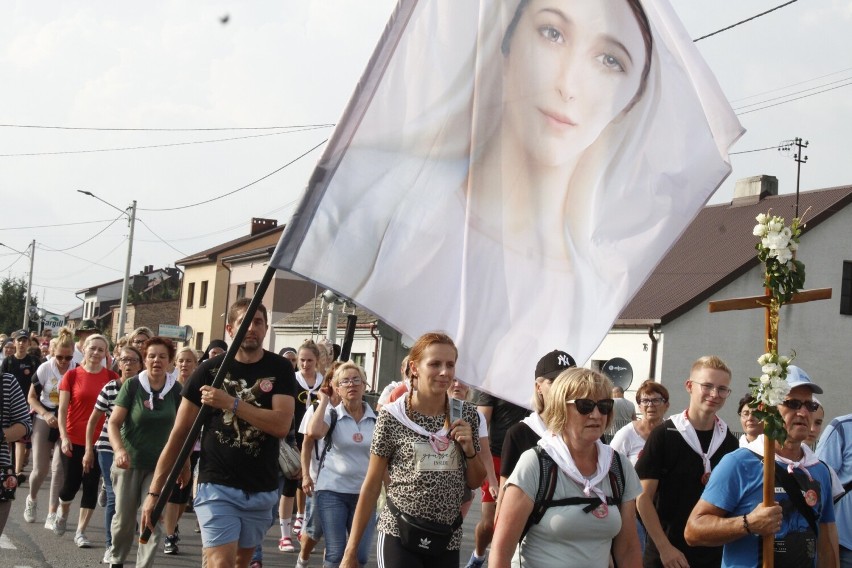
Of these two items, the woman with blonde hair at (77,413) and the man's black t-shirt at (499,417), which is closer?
the man's black t-shirt at (499,417)

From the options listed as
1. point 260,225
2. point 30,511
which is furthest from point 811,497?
point 260,225

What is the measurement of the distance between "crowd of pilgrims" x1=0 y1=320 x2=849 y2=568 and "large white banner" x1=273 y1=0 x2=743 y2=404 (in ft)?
1.48

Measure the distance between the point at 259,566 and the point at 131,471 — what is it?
1.23 meters

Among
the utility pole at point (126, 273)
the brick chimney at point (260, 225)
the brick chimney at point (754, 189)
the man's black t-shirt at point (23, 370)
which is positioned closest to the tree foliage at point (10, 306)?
the brick chimney at point (260, 225)

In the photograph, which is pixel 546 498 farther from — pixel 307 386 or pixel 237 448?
pixel 307 386

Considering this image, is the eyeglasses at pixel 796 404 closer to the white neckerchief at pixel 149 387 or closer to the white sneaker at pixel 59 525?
the white neckerchief at pixel 149 387

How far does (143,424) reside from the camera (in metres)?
9.27

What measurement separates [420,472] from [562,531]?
4.32 feet

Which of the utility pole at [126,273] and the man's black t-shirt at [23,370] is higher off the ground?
the utility pole at [126,273]

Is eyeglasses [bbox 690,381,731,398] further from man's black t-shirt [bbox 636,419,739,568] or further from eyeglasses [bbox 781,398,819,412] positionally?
eyeglasses [bbox 781,398,819,412]

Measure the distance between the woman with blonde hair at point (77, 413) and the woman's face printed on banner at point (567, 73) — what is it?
233 inches

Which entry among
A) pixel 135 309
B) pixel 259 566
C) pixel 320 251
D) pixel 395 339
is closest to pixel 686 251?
pixel 395 339

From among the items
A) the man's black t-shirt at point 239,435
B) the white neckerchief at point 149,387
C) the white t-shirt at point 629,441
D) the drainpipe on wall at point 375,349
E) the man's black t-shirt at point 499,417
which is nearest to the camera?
the man's black t-shirt at point 239,435

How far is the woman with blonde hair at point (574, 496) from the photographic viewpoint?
4391 mm
